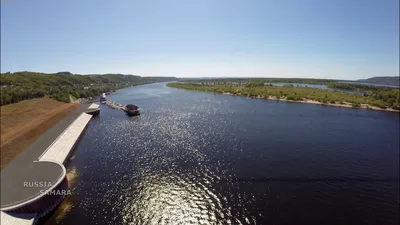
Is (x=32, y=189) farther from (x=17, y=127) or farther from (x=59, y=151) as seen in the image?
(x=59, y=151)

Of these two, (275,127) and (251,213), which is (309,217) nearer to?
(251,213)

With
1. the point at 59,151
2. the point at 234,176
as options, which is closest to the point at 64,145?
the point at 59,151

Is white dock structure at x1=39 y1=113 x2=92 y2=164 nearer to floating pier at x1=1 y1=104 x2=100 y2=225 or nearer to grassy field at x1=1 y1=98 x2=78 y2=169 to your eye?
floating pier at x1=1 y1=104 x2=100 y2=225

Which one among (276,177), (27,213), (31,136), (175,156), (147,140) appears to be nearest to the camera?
(31,136)

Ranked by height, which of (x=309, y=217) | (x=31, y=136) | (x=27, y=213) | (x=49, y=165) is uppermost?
(x=31, y=136)

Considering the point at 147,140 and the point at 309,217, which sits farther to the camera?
the point at 147,140

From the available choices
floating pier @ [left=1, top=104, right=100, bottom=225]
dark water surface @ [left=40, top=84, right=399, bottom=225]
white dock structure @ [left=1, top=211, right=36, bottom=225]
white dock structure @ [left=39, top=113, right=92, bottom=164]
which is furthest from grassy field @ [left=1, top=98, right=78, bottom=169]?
white dock structure @ [left=39, top=113, right=92, bottom=164]

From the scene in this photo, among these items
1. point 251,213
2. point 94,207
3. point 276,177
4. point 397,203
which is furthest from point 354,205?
point 94,207
